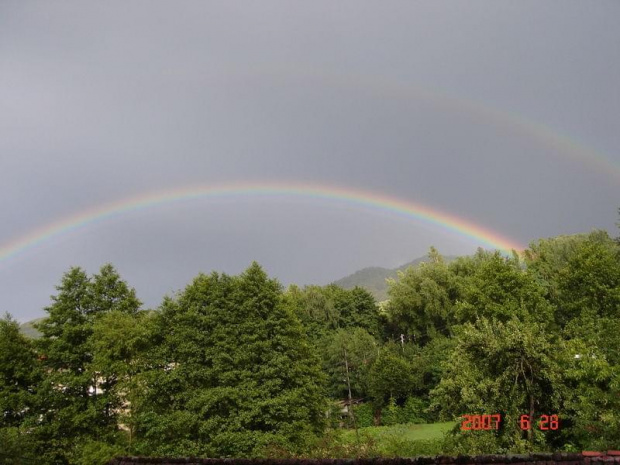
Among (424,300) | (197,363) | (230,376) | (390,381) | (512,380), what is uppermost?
(424,300)

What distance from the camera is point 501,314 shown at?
32.2 metres

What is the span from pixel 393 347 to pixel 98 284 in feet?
130

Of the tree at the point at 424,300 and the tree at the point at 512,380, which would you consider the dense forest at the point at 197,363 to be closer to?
the tree at the point at 512,380

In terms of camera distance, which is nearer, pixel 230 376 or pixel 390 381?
pixel 230 376

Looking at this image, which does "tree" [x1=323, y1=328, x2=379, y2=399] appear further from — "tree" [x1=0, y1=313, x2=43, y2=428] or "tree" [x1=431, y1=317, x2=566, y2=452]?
"tree" [x1=431, y1=317, x2=566, y2=452]

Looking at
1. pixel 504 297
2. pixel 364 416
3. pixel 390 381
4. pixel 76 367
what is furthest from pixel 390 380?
pixel 76 367

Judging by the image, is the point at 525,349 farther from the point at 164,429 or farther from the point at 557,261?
the point at 557,261

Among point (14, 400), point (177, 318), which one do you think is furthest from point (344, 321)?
point (14, 400)

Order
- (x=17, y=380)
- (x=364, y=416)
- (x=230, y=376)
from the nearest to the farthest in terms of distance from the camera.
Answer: (x=230, y=376)
(x=17, y=380)
(x=364, y=416)
